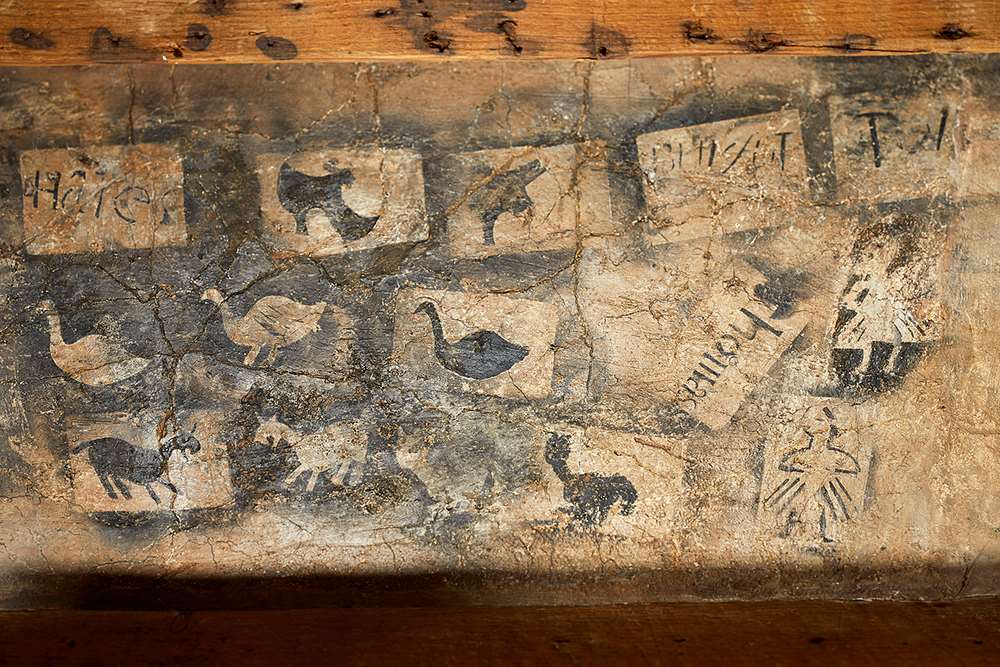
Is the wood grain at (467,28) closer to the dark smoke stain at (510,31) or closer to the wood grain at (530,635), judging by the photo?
the dark smoke stain at (510,31)

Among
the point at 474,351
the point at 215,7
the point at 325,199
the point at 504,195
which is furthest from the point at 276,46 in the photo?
the point at 474,351

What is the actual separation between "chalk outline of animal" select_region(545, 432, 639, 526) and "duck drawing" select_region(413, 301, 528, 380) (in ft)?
0.95

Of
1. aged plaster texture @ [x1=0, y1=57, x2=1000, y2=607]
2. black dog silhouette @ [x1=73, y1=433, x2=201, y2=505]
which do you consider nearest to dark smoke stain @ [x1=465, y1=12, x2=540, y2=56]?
aged plaster texture @ [x1=0, y1=57, x2=1000, y2=607]

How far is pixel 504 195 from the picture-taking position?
228 cm

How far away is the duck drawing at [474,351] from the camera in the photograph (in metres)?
2.29

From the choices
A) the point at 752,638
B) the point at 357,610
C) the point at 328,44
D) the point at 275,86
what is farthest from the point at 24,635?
the point at 752,638

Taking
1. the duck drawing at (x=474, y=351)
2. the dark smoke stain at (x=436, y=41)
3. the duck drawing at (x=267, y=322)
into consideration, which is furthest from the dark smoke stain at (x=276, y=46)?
the duck drawing at (x=474, y=351)

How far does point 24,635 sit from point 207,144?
1.58m

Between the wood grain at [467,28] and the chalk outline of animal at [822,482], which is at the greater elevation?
the wood grain at [467,28]

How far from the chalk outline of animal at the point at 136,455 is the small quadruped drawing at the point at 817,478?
191cm

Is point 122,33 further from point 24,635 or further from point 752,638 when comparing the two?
point 752,638

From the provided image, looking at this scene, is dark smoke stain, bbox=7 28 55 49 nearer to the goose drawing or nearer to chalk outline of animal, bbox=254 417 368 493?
the goose drawing

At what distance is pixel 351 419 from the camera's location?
7.56 ft

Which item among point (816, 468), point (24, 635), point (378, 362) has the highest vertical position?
point (378, 362)
